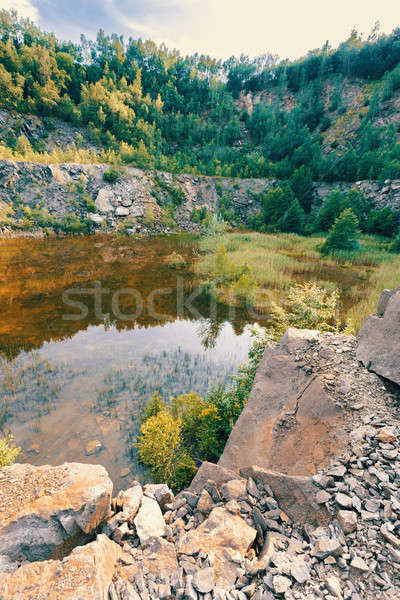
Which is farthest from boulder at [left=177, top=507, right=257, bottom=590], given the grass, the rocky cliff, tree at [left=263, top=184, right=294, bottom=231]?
tree at [left=263, top=184, right=294, bottom=231]

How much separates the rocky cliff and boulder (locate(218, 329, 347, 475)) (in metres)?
32.3

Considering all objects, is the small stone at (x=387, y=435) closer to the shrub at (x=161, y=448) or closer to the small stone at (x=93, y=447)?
the shrub at (x=161, y=448)

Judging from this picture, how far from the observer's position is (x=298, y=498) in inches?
142

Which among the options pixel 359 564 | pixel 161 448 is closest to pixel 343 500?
pixel 359 564

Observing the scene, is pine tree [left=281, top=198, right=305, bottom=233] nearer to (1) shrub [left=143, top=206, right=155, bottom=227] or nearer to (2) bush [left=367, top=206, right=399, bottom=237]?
(2) bush [left=367, top=206, right=399, bottom=237]

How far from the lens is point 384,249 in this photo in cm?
2888

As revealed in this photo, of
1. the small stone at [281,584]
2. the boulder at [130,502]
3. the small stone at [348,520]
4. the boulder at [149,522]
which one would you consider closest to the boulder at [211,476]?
the boulder at [149,522]

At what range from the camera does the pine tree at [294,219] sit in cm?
3862

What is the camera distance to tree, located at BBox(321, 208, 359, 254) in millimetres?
27094

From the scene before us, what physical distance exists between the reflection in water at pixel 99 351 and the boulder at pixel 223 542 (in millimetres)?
3371

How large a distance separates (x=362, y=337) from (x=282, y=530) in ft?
13.5

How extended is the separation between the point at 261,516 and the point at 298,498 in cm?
61

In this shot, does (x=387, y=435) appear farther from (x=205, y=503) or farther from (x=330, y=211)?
(x=330, y=211)

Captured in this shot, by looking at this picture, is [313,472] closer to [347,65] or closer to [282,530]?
[282,530]
